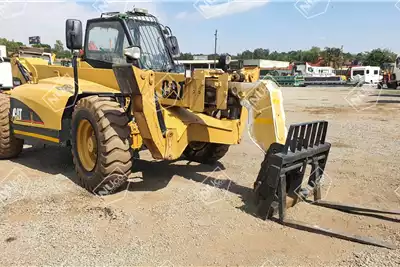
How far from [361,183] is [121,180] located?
3.41m

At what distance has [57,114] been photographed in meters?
5.80

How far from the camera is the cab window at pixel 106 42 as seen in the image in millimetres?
5812

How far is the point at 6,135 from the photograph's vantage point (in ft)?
22.7

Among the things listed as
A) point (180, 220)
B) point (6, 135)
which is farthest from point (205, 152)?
point (6, 135)

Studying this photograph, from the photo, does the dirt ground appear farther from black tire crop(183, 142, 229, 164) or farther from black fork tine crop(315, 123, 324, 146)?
black fork tine crop(315, 123, 324, 146)

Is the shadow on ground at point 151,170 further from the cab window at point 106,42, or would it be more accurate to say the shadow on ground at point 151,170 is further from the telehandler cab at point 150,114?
the cab window at point 106,42

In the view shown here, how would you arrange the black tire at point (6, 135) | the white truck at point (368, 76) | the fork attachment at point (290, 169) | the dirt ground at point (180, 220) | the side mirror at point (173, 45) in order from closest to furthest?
the dirt ground at point (180, 220) < the fork attachment at point (290, 169) < the side mirror at point (173, 45) < the black tire at point (6, 135) < the white truck at point (368, 76)

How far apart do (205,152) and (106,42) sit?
92.2 inches

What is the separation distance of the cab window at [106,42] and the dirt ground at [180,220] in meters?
1.83

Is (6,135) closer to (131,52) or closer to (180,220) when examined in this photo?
(131,52)

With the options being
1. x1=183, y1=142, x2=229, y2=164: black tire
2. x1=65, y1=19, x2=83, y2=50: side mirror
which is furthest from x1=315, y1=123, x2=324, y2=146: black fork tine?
x1=65, y1=19, x2=83, y2=50: side mirror

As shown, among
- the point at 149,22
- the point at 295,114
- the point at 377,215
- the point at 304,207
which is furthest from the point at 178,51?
the point at 295,114

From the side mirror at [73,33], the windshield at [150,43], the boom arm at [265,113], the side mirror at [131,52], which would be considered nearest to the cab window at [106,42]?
the windshield at [150,43]

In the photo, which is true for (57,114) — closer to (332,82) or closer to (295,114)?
(295,114)
